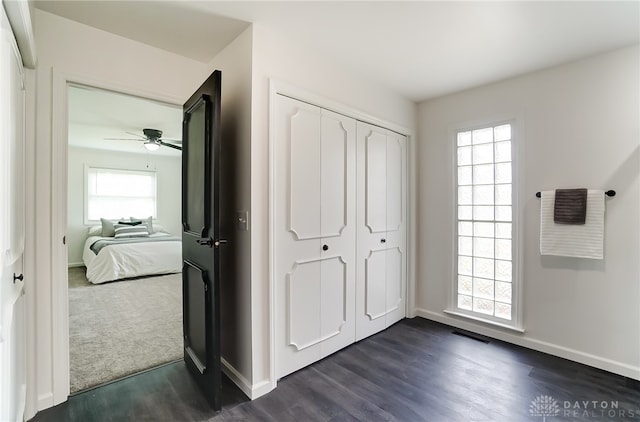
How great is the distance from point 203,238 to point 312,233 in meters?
0.79

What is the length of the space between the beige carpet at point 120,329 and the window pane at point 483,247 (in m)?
2.91

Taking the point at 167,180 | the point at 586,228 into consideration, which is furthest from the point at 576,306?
the point at 167,180

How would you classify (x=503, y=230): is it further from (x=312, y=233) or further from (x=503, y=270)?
(x=312, y=233)

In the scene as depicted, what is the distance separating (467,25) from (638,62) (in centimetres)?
138

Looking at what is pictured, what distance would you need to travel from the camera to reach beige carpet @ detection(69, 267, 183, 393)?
7.32 feet

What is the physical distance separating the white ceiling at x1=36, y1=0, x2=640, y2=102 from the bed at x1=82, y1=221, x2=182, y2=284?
3.94 meters

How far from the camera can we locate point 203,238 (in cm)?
190

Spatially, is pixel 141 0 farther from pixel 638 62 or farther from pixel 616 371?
pixel 616 371

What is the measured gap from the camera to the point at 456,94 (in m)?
3.07

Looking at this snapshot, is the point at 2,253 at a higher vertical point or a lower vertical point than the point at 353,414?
higher

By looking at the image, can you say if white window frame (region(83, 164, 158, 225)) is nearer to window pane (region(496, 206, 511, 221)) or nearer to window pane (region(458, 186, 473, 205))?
window pane (region(458, 186, 473, 205))

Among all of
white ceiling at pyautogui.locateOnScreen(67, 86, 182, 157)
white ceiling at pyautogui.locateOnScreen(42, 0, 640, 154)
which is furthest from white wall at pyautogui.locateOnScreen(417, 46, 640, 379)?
white ceiling at pyautogui.locateOnScreen(67, 86, 182, 157)

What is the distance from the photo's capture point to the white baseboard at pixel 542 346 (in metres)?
2.18

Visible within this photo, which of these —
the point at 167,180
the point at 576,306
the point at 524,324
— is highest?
the point at 167,180
